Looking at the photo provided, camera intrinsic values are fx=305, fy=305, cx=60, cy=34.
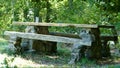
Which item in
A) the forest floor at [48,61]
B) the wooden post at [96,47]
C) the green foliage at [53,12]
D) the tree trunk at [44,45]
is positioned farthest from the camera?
the green foliage at [53,12]

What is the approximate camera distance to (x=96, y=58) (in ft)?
33.1

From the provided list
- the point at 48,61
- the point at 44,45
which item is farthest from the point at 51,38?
the point at 44,45

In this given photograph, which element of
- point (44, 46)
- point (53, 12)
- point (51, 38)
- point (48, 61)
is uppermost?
point (53, 12)

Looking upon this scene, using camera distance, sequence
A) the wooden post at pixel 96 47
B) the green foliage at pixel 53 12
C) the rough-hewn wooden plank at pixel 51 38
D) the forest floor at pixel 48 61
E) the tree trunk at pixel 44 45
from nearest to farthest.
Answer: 1. the forest floor at pixel 48 61
2. the rough-hewn wooden plank at pixel 51 38
3. the wooden post at pixel 96 47
4. the tree trunk at pixel 44 45
5. the green foliage at pixel 53 12

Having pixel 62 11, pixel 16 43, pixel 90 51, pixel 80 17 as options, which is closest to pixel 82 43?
pixel 90 51

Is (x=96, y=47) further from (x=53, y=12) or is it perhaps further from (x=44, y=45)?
(x=53, y=12)

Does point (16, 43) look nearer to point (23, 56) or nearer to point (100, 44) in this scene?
A: point (23, 56)

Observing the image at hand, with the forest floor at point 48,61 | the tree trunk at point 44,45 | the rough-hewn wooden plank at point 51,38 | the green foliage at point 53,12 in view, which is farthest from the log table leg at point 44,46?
the green foliage at point 53,12

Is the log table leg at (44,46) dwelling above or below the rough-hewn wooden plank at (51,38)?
below

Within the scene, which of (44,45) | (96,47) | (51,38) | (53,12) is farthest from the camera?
(53,12)

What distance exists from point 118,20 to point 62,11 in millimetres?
6442

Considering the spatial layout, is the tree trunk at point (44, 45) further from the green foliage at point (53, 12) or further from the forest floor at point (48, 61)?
the green foliage at point (53, 12)

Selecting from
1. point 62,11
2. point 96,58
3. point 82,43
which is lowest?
point 96,58

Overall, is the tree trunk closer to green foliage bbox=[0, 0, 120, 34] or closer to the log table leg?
the log table leg
